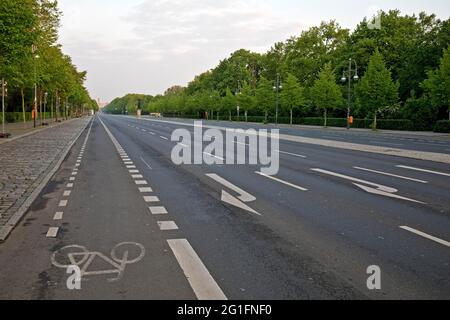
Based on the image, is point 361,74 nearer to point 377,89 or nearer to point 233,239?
point 377,89

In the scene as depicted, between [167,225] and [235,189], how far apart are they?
12.0ft

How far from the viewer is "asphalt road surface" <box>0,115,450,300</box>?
4.64 m

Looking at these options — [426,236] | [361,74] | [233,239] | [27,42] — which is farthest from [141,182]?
[361,74]

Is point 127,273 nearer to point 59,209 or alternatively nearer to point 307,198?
point 59,209

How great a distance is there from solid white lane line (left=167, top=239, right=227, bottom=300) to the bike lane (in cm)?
8

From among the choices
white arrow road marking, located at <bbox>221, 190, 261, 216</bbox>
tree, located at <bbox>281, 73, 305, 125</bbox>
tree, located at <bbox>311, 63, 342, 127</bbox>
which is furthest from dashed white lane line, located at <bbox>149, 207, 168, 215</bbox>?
tree, located at <bbox>281, 73, 305, 125</bbox>

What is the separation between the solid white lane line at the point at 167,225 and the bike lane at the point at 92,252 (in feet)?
0.33

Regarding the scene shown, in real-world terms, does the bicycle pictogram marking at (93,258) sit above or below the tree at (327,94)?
below

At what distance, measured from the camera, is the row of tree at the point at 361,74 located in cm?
4441

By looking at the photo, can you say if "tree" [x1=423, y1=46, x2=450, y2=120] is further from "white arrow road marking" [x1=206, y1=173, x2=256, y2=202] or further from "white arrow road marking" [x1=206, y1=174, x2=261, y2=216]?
"white arrow road marking" [x1=206, y1=174, x2=261, y2=216]

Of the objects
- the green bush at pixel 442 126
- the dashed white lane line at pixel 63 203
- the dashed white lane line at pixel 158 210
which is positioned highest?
the green bush at pixel 442 126

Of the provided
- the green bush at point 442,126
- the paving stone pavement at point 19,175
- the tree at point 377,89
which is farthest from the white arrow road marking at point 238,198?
the tree at point 377,89

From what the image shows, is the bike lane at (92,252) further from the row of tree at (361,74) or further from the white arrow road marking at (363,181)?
the row of tree at (361,74)

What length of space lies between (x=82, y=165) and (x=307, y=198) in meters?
9.44
